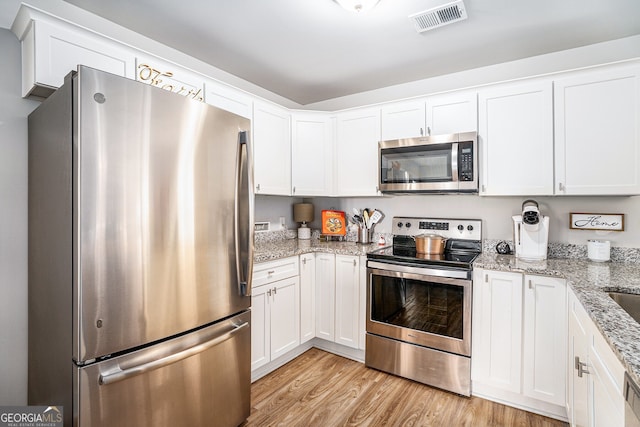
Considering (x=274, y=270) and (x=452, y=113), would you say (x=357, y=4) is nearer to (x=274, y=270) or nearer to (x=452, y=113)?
(x=452, y=113)

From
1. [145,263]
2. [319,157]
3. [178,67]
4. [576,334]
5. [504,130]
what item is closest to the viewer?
[145,263]

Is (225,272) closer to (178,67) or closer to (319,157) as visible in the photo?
(178,67)

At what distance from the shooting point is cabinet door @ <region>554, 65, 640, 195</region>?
2000mm

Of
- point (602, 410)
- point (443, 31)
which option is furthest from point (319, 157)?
point (602, 410)

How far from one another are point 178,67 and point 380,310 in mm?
2264

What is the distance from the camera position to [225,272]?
173 cm

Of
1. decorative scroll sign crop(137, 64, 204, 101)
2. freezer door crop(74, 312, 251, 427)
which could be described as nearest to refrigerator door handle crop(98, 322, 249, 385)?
freezer door crop(74, 312, 251, 427)

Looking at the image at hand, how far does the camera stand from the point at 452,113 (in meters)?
2.55

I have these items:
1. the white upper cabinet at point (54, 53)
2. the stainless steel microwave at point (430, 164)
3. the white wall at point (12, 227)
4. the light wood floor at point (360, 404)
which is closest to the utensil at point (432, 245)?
the stainless steel microwave at point (430, 164)

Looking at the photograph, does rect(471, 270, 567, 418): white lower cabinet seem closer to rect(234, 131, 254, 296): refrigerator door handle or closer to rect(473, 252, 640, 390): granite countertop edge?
rect(473, 252, 640, 390): granite countertop edge

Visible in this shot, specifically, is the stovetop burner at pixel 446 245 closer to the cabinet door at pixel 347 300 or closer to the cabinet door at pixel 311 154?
the cabinet door at pixel 347 300

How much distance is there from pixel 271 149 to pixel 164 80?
1021mm

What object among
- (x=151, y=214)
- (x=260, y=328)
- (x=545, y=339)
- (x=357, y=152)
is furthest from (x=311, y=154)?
(x=545, y=339)

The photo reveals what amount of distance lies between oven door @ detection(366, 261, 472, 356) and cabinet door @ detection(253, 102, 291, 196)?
107cm
